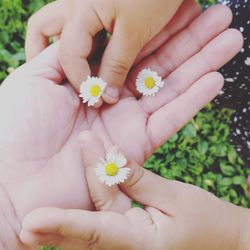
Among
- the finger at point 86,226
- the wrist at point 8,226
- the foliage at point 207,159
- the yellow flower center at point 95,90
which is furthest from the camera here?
the foliage at point 207,159

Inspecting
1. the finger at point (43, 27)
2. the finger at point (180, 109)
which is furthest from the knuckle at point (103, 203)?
the finger at point (43, 27)

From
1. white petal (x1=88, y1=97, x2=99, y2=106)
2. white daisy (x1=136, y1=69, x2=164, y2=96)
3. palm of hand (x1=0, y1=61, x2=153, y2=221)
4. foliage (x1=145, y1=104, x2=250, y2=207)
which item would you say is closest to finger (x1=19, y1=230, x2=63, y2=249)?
palm of hand (x1=0, y1=61, x2=153, y2=221)

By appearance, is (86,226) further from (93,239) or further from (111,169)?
(111,169)

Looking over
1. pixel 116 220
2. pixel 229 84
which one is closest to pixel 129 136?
pixel 116 220

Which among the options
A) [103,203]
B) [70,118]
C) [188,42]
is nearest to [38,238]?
[103,203]

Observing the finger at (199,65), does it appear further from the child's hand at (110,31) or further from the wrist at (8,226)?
the wrist at (8,226)

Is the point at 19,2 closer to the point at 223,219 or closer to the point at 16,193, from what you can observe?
the point at 16,193

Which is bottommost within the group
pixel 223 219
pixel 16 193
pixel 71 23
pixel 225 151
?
pixel 225 151
